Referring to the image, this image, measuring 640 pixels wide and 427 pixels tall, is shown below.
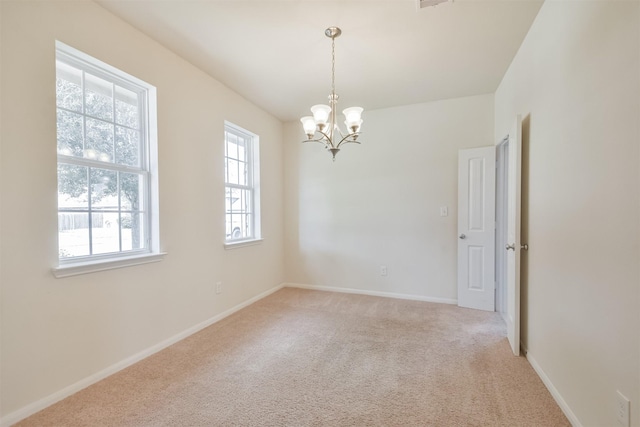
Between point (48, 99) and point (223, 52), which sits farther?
point (223, 52)

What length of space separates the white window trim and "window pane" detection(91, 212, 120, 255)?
5 cm

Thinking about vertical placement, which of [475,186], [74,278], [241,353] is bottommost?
[241,353]

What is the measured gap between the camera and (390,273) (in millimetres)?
4039

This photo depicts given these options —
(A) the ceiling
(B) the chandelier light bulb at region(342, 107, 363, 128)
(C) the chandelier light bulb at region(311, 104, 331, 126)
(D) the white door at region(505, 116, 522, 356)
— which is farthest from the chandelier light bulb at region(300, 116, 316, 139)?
(D) the white door at region(505, 116, 522, 356)

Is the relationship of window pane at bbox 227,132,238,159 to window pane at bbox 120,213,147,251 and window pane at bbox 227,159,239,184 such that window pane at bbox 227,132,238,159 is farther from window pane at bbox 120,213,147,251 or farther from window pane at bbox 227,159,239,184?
window pane at bbox 120,213,147,251

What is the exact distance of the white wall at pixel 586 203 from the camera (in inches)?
47.1

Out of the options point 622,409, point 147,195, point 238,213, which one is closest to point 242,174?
point 238,213

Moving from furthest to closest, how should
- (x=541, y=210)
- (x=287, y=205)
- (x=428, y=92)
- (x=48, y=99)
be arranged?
(x=287, y=205) < (x=428, y=92) < (x=541, y=210) < (x=48, y=99)

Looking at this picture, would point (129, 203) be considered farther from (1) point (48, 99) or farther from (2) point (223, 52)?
(2) point (223, 52)

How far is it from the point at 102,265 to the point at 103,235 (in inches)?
10.3

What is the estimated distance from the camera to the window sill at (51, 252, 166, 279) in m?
1.83

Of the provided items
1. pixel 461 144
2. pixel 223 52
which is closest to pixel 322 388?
pixel 223 52

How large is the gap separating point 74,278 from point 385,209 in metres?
3.37

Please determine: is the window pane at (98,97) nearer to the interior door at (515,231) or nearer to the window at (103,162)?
the window at (103,162)
